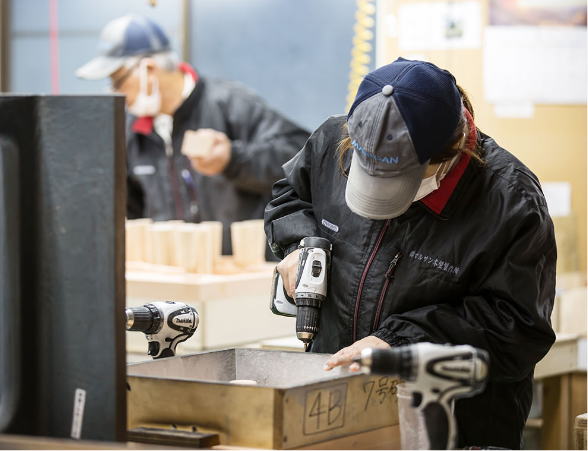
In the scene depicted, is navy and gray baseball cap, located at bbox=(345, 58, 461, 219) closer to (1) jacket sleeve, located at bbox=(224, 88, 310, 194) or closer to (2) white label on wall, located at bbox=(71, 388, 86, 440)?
(2) white label on wall, located at bbox=(71, 388, 86, 440)

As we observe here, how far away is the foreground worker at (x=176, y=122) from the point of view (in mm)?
4035

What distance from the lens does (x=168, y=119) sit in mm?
4098

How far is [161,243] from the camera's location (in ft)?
11.5

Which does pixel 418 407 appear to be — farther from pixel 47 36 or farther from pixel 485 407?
pixel 47 36

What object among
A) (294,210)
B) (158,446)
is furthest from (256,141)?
(158,446)

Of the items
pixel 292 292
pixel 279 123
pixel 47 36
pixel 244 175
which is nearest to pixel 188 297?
pixel 244 175

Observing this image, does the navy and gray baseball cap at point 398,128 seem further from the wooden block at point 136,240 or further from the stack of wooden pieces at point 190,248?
the wooden block at point 136,240

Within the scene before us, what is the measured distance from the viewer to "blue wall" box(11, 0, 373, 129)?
4941mm

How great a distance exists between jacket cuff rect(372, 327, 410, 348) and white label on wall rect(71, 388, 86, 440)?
595 millimetres

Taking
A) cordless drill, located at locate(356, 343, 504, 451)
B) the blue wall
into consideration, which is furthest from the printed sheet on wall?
cordless drill, located at locate(356, 343, 504, 451)

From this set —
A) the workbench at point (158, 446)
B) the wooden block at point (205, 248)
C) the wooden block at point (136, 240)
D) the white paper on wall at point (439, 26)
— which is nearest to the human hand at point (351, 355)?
the workbench at point (158, 446)

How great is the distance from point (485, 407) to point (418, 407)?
1.84 feet

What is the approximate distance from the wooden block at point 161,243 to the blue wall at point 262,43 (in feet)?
5.79

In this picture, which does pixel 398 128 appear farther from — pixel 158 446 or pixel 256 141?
pixel 256 141
